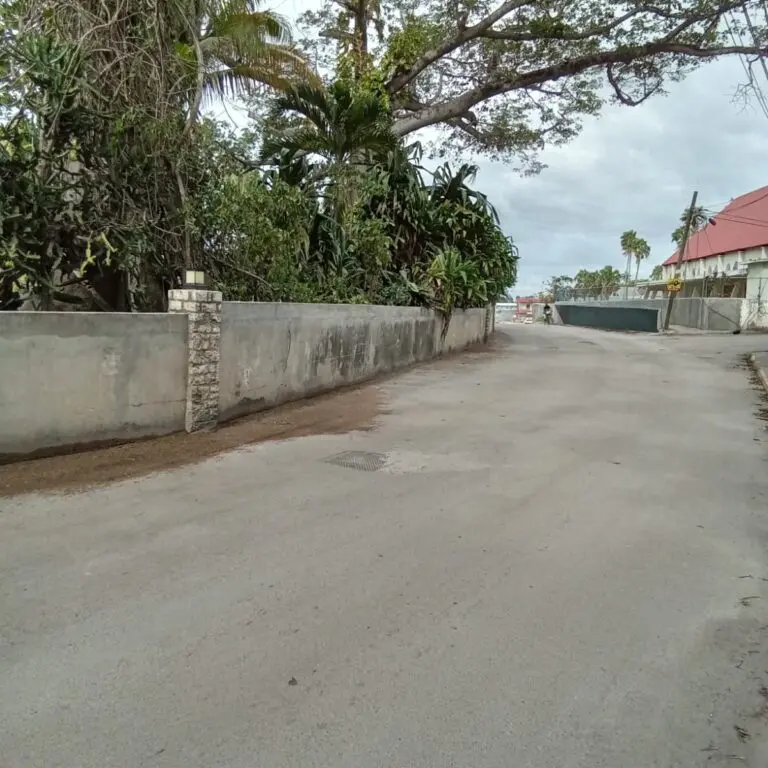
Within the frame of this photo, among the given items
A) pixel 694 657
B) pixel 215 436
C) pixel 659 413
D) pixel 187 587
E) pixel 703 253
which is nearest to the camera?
pixel 694 657

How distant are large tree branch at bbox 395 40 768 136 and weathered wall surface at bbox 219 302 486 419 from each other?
7.90 metres

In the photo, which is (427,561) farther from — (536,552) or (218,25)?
(218,25)


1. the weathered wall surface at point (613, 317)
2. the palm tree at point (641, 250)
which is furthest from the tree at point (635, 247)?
the weathered wall surface at point (613, 317)

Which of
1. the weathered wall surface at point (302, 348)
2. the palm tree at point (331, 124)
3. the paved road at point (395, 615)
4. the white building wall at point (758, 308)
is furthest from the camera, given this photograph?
the white building wall at point (758, 308)

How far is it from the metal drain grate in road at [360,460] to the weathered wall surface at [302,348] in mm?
2015

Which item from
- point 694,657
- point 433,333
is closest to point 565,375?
point 433,333

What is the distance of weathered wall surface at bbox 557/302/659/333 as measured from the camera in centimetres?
2684

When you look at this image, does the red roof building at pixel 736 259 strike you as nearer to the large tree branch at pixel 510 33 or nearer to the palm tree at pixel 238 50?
the large tree branch at pixel 510 33

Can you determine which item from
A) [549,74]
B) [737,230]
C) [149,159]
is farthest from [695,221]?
[149,159]

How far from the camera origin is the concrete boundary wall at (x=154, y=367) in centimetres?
566

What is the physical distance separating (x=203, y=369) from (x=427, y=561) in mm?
4217

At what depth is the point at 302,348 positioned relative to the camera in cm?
912

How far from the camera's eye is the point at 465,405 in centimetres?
916

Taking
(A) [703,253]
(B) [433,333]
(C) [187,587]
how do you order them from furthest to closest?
(A) [703,253]
(B) [433,333]
(C) [187,587]
